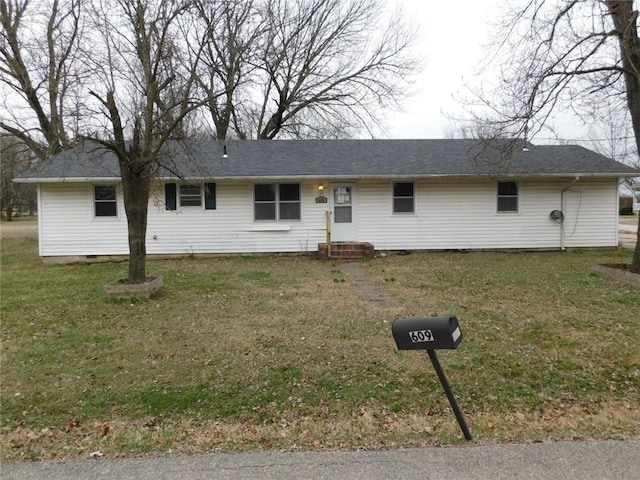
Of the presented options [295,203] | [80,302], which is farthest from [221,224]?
[80,302]

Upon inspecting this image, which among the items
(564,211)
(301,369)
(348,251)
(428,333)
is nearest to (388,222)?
(348,251)

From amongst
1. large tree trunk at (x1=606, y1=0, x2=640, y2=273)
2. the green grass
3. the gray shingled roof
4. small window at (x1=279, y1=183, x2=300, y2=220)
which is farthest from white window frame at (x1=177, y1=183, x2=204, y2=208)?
large tree trunk at (x1=606, y1=0, x2=640, y2=273)

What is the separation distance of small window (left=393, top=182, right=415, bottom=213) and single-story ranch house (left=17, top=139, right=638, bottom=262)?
0.03 metres

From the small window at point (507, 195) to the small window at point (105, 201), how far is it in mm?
12328

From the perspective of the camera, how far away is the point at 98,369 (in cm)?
446

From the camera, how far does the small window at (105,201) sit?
524 inches

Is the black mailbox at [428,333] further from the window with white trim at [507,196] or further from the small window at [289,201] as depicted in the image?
the window with white trim at [507,196]

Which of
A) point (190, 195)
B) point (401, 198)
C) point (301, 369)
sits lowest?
point (301, 369)

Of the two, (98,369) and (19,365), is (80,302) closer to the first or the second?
(19,365)

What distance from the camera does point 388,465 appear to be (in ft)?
Result: 8.49

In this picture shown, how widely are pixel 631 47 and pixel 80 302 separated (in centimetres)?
1142

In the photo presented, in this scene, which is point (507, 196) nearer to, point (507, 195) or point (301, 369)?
point (507, 195)

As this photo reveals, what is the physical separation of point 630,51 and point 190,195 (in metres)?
11.6

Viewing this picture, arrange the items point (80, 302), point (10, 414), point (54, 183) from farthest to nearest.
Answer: point (54, 183) → point (80, 302) → point (10, 414)
